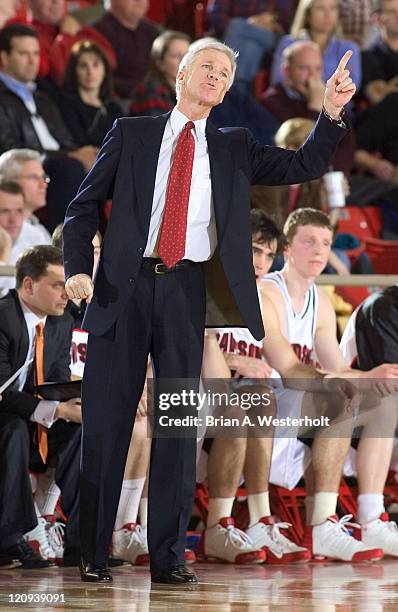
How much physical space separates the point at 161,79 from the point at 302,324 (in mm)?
3191

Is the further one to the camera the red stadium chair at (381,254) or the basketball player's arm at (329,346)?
the red stadium chair at (381,254)

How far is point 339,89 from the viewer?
4.28 meters

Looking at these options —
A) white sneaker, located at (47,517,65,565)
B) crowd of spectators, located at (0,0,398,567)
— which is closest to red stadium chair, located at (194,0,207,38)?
crowd of spectators, located at (0,0,398,567)

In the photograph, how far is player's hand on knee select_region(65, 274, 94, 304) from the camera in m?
4.24

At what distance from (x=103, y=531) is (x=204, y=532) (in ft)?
4.27

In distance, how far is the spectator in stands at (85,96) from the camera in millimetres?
8570

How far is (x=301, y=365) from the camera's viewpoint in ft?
19.2

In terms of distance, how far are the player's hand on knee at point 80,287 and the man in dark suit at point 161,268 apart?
0.08 m

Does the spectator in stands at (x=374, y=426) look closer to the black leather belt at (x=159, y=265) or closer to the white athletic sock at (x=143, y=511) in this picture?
the white athletic sock at (x=143, y=511)

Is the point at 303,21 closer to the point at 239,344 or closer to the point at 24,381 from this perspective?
the point at 239,344

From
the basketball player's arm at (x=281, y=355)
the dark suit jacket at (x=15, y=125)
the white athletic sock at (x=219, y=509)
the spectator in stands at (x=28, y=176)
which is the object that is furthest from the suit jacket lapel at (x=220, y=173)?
the dark suit jacket at (x=15, y=125)

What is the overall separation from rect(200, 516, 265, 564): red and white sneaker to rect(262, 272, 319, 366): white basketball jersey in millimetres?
900

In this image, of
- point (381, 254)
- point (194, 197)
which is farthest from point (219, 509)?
point (381, 254)

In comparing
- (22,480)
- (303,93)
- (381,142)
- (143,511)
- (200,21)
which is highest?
(200,21)
